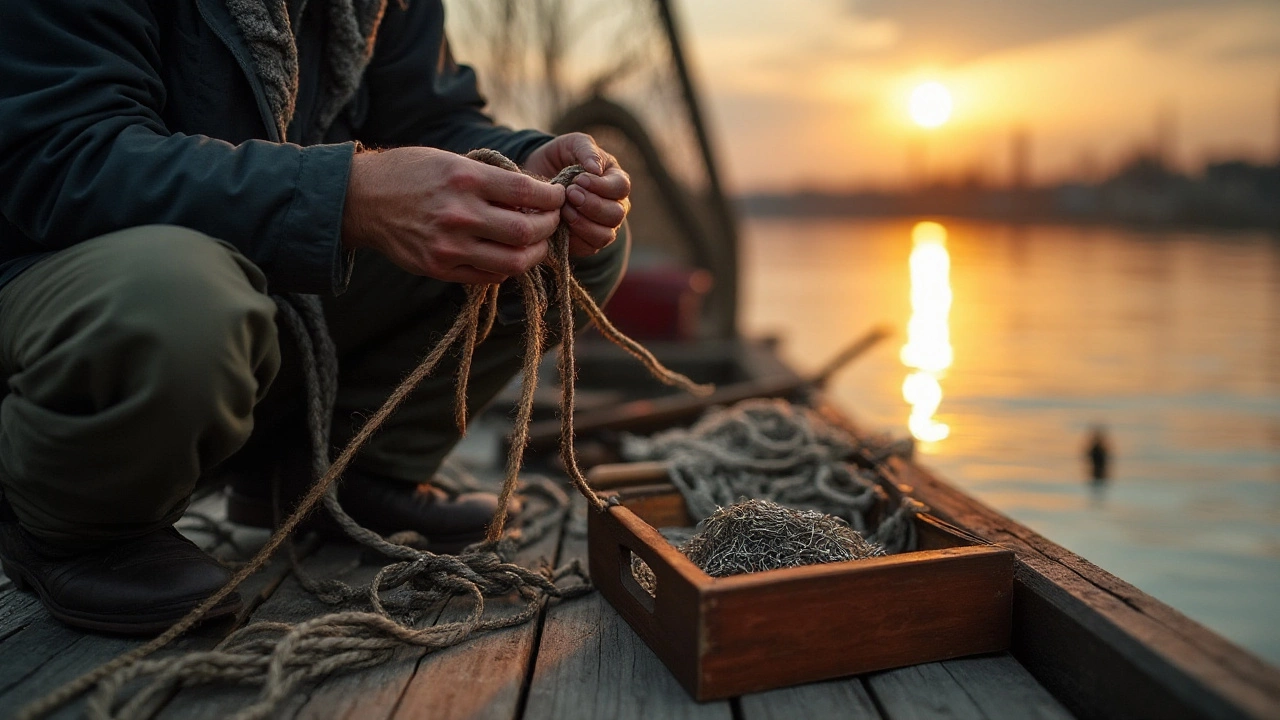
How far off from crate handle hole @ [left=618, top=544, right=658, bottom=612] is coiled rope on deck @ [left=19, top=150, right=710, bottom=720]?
102 millimetres

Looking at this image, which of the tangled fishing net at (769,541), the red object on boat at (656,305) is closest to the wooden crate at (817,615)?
the tangled fishing net at (769,541)

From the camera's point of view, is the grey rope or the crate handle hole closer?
the grey rope

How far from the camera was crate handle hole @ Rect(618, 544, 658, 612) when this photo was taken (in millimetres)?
1375

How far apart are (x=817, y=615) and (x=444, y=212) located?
0.69m

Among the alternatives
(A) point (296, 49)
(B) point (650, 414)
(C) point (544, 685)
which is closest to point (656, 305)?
(B) point (650, 414)

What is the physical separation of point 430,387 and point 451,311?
15 centimetres

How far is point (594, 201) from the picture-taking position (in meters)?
1.46

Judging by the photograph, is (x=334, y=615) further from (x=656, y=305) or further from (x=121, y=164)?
(x=656, y=305)

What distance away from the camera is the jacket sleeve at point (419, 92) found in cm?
195

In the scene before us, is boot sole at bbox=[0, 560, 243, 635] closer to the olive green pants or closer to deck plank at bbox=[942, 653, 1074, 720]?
the olive green pants

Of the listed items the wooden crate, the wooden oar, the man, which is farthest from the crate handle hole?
the wooden oar

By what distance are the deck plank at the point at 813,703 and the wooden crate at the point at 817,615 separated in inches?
0.5

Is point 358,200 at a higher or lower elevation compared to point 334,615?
higher

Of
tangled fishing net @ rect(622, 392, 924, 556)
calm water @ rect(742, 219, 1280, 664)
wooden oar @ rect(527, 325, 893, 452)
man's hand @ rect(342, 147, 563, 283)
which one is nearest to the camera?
man's hand @ rect(342, 147, 563, 283)
